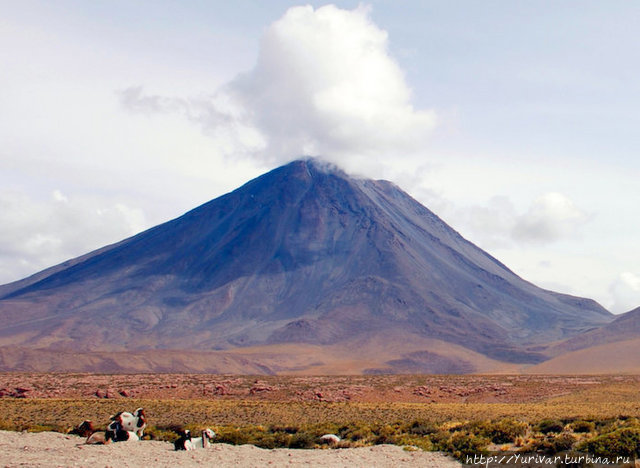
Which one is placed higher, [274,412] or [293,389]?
[293,389]

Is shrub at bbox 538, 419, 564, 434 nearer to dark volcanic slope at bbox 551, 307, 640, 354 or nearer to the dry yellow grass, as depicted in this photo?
the dry yellow grass

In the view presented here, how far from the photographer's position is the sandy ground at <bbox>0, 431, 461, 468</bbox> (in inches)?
711

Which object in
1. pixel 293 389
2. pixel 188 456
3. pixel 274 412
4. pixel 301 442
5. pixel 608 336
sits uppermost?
pixel 608 336

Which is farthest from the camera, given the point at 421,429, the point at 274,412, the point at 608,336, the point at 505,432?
the point at 608,336

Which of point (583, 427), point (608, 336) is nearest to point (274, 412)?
point (583, 427)

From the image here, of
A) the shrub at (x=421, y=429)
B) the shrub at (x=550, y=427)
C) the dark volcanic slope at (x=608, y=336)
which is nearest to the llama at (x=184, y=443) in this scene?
the shrub at (x=421, y=429)

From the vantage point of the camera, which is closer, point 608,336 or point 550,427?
point 550,427

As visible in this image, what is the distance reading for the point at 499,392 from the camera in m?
57.4

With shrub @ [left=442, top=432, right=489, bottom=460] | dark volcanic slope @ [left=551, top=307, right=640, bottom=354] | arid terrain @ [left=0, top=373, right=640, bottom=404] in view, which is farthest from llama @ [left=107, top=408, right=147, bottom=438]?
dark volcanic slope @ [left=551, top=307, right=640, bottom=354]

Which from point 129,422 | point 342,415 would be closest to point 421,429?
point 129,422

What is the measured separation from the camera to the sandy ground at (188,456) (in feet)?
59.3

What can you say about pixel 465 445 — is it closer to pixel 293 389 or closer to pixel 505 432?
pixel 505 432

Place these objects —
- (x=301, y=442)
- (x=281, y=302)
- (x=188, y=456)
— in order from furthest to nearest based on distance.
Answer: (x=281, y=302), (x=301, y=442), (x=188, y=456)

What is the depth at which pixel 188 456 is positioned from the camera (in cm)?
1986
